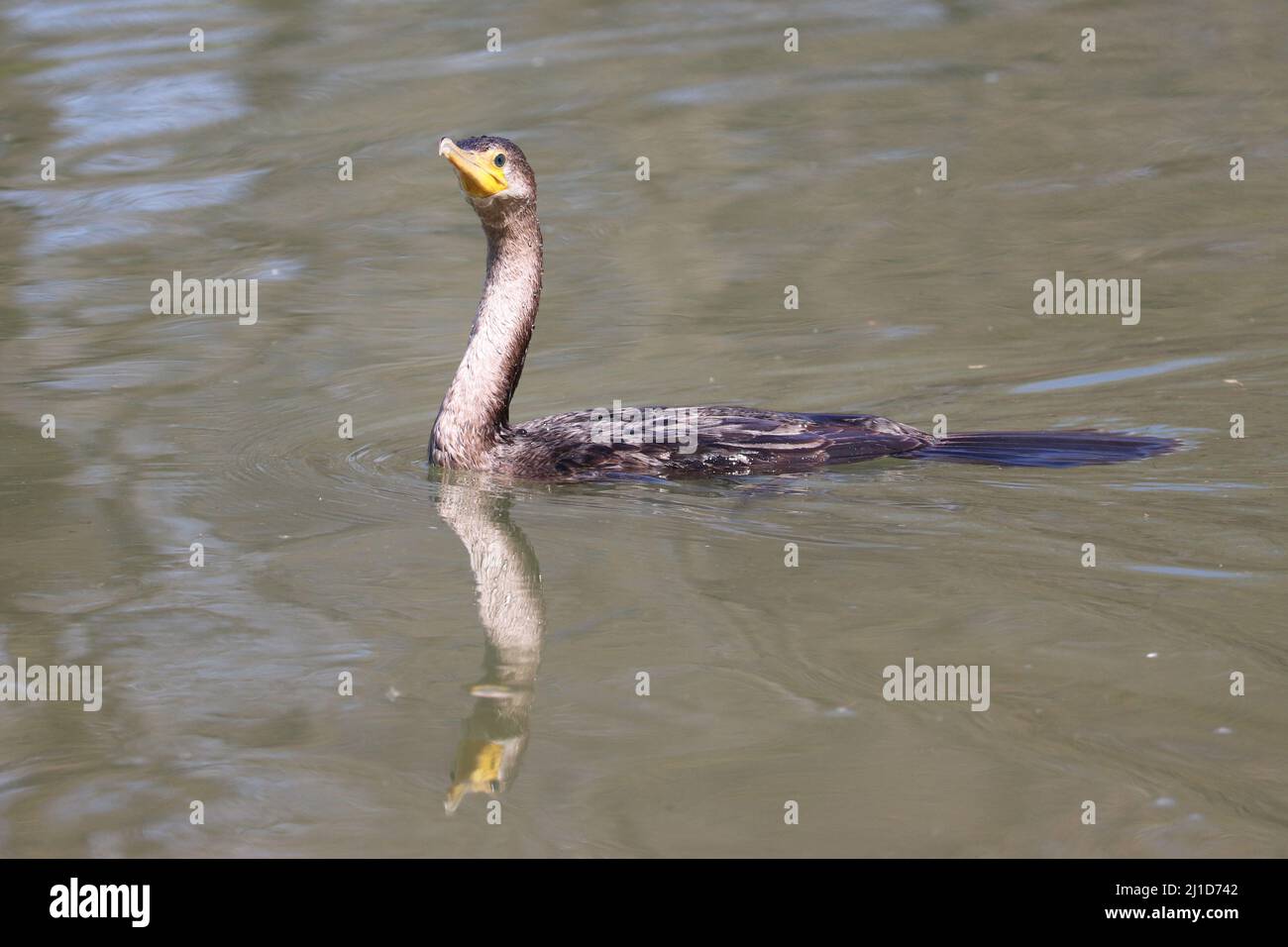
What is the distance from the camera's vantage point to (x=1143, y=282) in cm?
1116

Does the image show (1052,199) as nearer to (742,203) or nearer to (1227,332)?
(742,203)

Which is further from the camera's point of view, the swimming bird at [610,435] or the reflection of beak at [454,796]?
the swimming bird at [610,435]

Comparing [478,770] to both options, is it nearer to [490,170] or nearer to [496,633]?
[496,633]

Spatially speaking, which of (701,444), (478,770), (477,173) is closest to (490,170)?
(477,173)

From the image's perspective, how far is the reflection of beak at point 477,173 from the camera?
24.3 feet

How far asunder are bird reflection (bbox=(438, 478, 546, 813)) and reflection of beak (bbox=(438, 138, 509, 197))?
1.31 metres

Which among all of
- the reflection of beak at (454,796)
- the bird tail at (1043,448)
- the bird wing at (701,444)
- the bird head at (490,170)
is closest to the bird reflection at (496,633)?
the reflection of beak at (454,796)

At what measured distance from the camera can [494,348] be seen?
26.4 ft

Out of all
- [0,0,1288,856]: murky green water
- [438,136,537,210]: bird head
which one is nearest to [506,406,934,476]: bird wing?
[0,0,1288,856]: murky green water

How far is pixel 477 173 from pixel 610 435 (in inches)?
51.7

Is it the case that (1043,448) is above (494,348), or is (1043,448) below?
below

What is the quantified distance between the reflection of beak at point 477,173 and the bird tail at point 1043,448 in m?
2.24

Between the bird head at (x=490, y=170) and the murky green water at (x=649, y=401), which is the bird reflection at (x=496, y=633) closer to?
the murky green water at (x=649, y=401)

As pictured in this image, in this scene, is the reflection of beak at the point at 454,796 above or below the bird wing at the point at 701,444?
below
